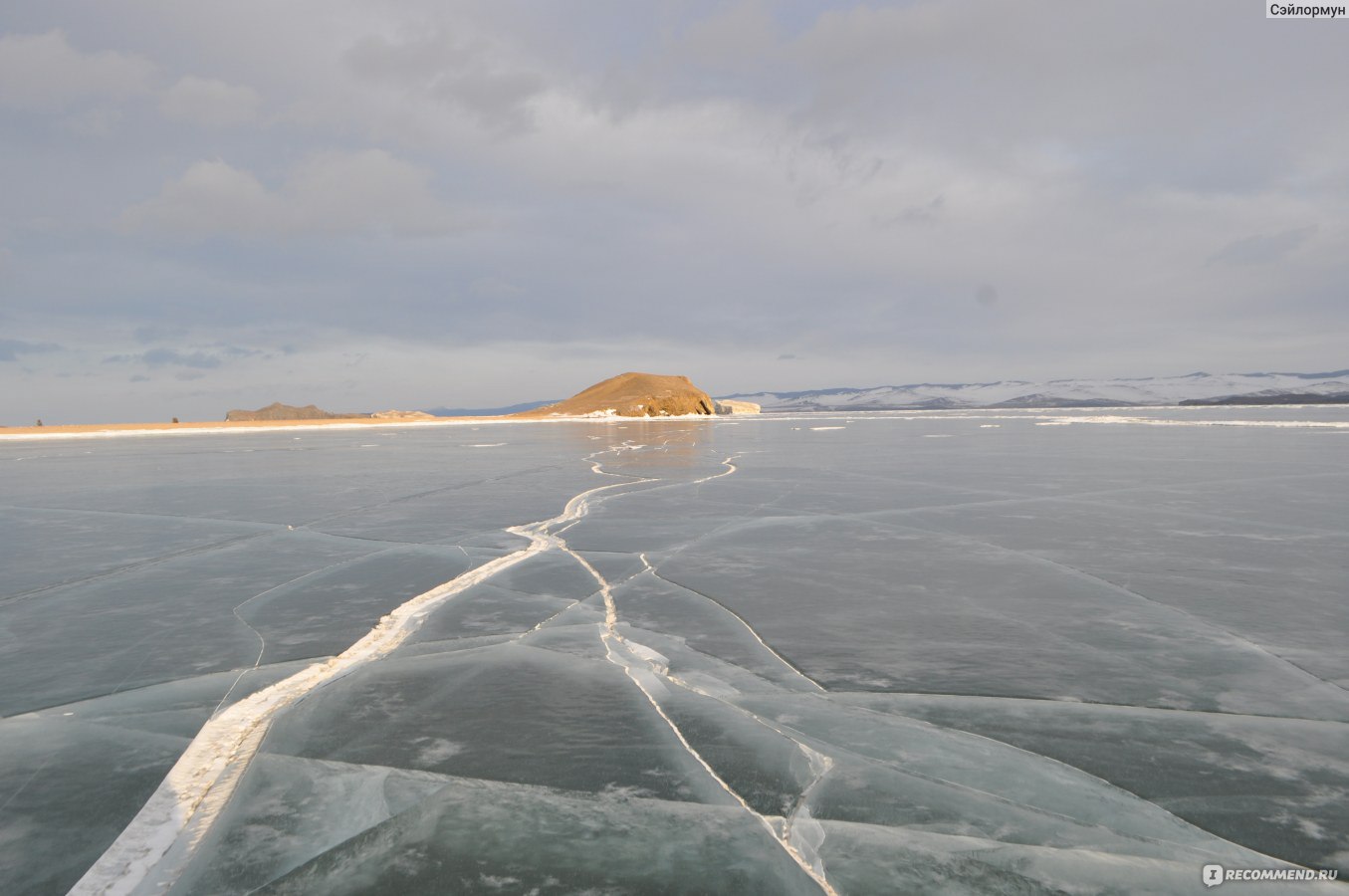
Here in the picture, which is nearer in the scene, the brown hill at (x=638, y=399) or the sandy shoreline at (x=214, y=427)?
the sandy shoreline at (x=214, y=427)

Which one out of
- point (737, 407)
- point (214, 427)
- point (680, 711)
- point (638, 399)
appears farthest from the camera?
point (737, 407)

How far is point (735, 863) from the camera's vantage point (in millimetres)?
2068

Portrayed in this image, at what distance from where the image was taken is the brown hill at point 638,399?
76562 mm

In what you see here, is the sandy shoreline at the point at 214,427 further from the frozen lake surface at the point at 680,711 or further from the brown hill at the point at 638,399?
the frozen lake surface at the point at 680,711

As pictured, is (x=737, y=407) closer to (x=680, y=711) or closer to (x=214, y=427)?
(x=214, y=427)

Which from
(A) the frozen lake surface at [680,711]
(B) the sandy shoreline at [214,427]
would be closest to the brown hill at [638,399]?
(B) the sandy shoreline at [214,427]

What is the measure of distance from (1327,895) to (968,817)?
90 cm

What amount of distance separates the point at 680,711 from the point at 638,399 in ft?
263

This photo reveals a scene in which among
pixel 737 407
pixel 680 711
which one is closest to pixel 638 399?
pixel 737 407

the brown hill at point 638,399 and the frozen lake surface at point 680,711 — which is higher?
the brown hill at point 638,399

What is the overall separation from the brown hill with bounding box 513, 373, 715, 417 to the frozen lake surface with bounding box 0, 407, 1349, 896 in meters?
68.8

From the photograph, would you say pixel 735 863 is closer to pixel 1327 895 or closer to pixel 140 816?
pixel 1327 895

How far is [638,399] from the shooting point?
82812 mm

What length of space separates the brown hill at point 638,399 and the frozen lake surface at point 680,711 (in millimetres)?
68820
